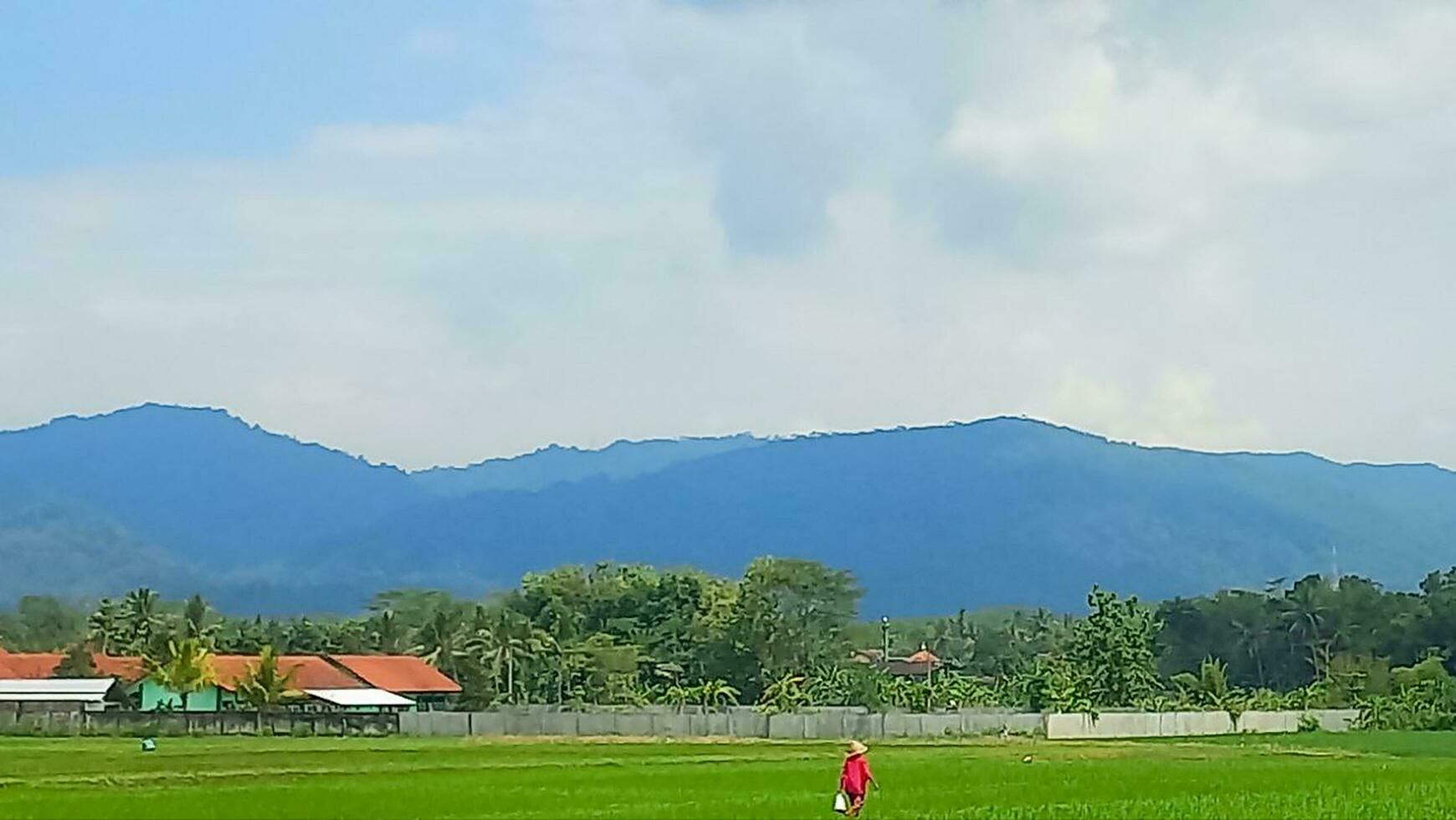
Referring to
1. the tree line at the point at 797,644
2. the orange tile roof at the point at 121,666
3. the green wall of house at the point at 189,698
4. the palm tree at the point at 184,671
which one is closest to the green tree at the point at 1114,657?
the tree line at the point at 797,644

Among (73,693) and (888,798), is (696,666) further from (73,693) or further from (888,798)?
(888,798)

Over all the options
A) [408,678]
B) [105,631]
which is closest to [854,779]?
[408,678]

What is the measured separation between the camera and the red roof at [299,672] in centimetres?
8925

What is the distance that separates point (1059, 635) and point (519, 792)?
4157 inches

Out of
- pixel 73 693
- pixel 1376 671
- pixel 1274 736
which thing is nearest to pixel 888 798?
pixel 1274 736

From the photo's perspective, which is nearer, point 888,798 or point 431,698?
point 888,798

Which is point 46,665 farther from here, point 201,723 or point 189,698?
point 201,723

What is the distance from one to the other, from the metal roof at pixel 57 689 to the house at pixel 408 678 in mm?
11115

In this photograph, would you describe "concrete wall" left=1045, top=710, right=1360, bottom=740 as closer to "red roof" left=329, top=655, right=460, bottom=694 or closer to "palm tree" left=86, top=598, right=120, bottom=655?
"red roof" left=329, top=655, right=460, bottom=694

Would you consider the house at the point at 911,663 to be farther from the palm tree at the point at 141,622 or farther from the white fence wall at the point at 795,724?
the white fence wall at the point at 795,724

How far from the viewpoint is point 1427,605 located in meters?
104

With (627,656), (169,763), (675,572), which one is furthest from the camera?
(675,572)

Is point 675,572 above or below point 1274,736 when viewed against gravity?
above

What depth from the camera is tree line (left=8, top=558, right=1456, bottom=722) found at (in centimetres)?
8925
